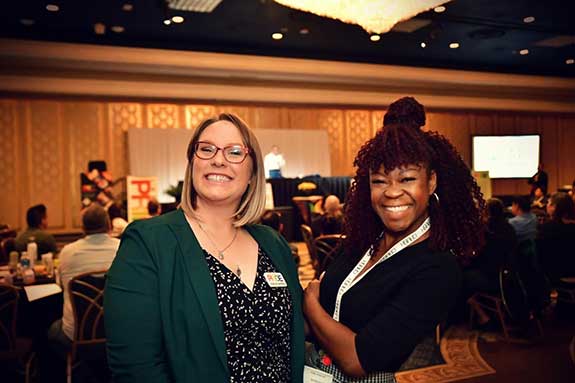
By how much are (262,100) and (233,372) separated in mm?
11649

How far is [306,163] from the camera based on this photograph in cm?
1380

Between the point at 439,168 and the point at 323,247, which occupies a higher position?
the point at 439,168

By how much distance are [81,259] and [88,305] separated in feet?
Result: 1.24

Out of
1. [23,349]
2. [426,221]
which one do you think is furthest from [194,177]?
[23,349]

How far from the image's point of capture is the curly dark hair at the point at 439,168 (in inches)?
62.4

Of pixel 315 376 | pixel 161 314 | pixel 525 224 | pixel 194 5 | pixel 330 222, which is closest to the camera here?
pixel 161 314

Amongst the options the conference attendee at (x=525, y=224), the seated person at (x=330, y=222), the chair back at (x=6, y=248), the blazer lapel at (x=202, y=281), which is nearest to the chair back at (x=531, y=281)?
the conference attendee at (x=525, y=224)

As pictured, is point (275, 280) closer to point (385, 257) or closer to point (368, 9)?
point (385, 257)

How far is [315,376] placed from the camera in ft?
5.41

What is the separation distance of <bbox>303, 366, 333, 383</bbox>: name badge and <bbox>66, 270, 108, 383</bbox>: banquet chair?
1954 mm

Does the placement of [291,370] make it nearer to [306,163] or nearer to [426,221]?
[426,221]

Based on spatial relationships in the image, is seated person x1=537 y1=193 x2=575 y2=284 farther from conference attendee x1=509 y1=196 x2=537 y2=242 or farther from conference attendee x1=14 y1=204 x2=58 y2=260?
conference attendee x1=14 y1=204 x2=58 y2=260

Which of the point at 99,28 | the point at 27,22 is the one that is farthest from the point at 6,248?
the point at 27,22

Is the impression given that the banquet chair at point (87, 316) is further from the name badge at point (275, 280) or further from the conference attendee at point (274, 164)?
the conference attendee at point (274, 164)
